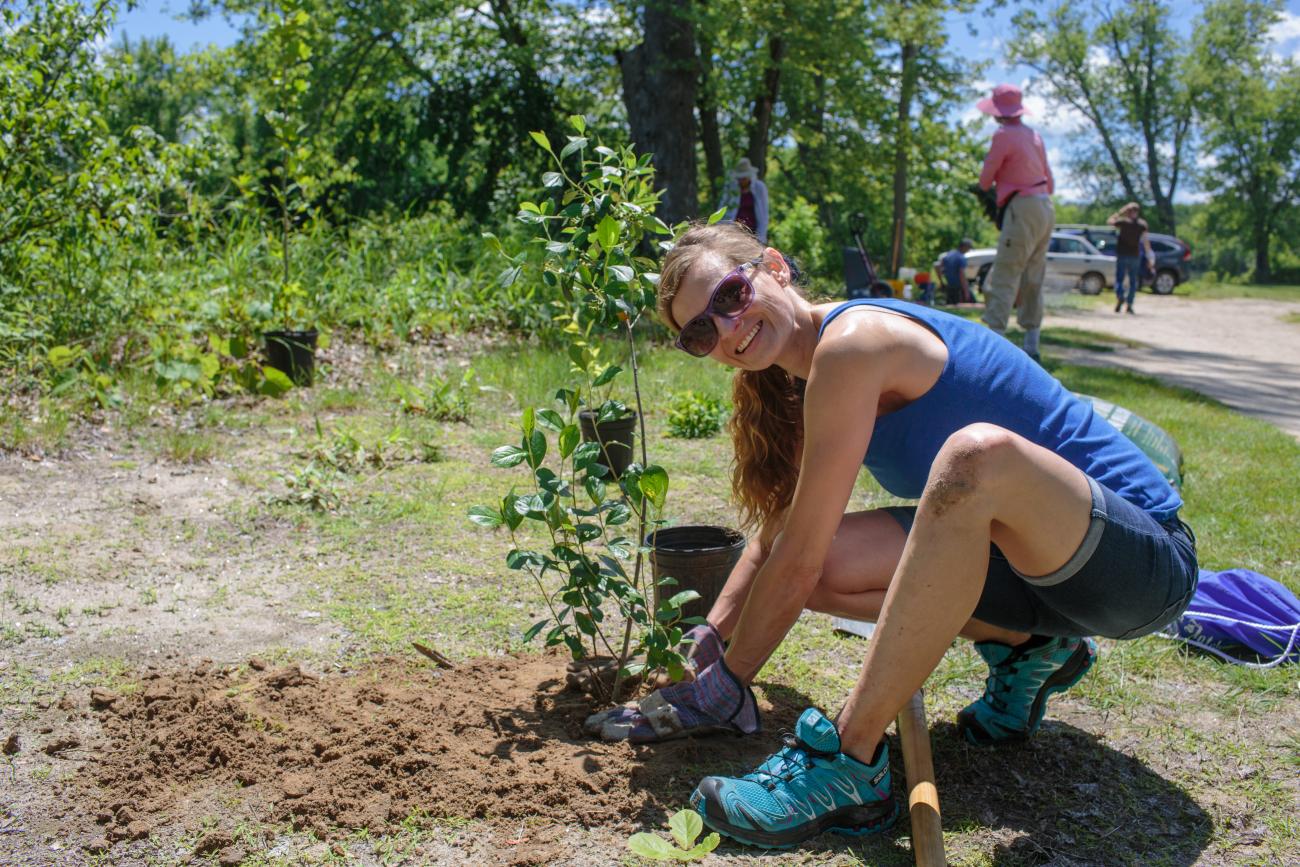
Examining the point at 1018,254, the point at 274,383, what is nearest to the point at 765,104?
the point at 1018,254

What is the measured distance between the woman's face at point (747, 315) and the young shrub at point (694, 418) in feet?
11.4

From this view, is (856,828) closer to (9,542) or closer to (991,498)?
(991,498)

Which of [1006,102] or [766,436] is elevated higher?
[1006,102]

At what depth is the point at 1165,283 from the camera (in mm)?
26719

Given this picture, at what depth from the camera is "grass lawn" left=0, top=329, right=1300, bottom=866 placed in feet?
6.95

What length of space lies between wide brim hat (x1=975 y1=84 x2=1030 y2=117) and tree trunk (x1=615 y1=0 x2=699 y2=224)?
351 cm

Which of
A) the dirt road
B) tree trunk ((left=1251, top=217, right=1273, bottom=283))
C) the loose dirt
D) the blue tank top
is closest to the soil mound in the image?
the loose dirt

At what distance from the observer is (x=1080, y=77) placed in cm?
4525

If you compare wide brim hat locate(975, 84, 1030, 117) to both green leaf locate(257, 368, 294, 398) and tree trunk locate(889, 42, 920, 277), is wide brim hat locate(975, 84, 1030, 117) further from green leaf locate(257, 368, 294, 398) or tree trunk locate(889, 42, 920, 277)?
tree trunk locate(889, 42, 920, 277)

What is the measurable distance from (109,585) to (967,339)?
2751 mm

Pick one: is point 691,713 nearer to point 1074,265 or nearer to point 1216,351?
point 1216,351

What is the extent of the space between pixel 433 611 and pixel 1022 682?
1765 mm

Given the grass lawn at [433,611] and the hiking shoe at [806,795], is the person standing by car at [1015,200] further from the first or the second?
the hiking shoe at [806,795]

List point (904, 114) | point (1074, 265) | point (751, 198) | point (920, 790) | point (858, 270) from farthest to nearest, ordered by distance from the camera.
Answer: point (1074, 265)
point (904, 114)
point (858, 270)
point (751, 198)
point (920, 790)
